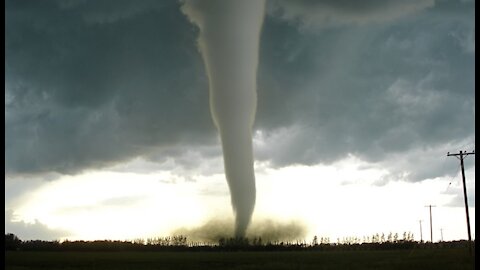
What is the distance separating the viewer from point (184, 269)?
59.3 m

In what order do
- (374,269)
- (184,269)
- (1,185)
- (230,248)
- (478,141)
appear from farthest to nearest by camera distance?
(230,248), (184,269), (374,269), (478,141), (1,185)

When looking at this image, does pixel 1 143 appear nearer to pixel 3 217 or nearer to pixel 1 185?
pixel 1 185

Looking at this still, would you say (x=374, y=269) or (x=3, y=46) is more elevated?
(x=3, y=46)

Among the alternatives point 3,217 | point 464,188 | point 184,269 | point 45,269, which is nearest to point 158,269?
point 184,269

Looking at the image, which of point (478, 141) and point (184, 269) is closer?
point (478, 141)

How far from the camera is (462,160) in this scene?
62.0 m

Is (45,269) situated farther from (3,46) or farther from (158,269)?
(3,46)

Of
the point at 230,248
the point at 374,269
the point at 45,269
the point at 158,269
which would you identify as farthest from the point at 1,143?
the point at 230,248

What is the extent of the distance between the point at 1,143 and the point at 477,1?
26.7 feet

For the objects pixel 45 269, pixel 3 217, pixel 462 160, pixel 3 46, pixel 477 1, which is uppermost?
pixel 462 160

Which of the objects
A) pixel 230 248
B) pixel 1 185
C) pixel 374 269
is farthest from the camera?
pixel 230 248

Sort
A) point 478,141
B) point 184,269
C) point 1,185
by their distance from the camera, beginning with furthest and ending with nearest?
1. point 184,269
2. point 478,141
3. point 1,185

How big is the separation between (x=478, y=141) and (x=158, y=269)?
179 ft

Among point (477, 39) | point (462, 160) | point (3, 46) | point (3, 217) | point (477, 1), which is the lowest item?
point (3, 217)
